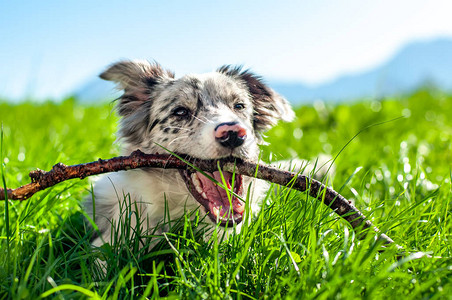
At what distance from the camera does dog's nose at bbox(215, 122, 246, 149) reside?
2.26 metres

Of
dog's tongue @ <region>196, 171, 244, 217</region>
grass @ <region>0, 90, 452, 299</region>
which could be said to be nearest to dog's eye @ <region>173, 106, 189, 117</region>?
dog's tongue @ <region>196, 171, 244, 217</region>

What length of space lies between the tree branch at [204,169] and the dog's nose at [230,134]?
0.12m

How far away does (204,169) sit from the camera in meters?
2.39

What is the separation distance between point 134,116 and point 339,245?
5.50 feet

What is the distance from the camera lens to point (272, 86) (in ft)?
11.4

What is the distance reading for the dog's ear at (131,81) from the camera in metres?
3.07

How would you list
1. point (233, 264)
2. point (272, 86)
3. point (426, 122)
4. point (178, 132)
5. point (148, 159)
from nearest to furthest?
point (233, 264), point (148, 159), point (178, 132), point (272, 86), point (426, 122)

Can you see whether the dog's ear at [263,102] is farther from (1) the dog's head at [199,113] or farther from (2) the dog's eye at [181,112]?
(2) the dog's eye at [181,112]

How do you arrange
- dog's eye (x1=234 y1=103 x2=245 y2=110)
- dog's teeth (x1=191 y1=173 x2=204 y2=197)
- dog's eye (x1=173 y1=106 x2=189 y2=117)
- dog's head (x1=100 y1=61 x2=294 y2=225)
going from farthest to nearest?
1. dog's eye (x1=234 y1=103 x2=245 y2=110)
2. dog's eye (x1=173 y1=106 x2=189 y2=117)
3. dog's teeth (x1=191 y1=173 x2=204 y2=197)
4. dog's head (x1=100 y1=61 x2=294 y2=225)

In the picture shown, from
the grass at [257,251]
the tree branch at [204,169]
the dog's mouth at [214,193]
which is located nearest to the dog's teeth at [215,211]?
the dog's mouth at [214,193]

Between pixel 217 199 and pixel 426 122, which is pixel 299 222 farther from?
pixel 426 122

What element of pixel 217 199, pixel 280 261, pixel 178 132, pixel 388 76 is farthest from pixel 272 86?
pixel 388 76

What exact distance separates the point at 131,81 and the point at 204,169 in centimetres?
113

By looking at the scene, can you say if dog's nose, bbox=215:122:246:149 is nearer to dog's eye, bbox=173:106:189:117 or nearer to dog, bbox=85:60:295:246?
dog, bbox=85:60:295:246
